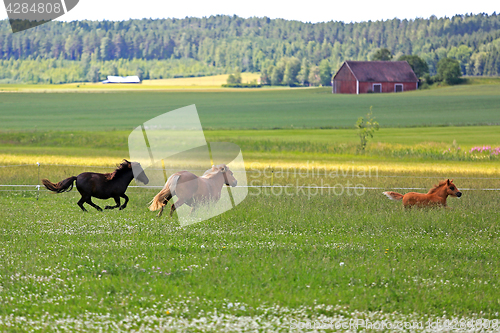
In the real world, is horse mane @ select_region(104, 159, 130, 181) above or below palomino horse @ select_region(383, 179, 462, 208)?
above

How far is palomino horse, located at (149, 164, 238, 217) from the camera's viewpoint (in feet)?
46.5

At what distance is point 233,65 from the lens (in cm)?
19538

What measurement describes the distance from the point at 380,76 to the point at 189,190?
103457 mm

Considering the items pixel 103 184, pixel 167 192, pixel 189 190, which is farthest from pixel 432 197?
pixel 103 184

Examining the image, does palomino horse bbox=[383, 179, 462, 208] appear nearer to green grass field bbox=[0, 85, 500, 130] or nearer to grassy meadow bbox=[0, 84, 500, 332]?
grassy meadow bbox=[0, 84, 500, 332]

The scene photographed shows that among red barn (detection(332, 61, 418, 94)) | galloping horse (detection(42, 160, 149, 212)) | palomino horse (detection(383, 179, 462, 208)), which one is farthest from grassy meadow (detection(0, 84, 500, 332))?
red barn (detection(332, 61, 418, 94))

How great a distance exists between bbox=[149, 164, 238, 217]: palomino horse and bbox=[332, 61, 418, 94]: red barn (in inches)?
3985

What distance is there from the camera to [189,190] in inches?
562

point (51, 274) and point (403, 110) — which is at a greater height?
point (51, 274)

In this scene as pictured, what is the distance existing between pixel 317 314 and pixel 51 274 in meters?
4.59

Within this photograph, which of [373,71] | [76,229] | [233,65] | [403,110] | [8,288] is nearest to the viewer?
[8,288]

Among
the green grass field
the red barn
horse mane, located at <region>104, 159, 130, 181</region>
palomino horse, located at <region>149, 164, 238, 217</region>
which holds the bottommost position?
the green grass field

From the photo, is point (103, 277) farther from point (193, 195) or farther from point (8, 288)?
point (193, 195)

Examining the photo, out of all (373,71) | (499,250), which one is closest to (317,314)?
(499,250)
